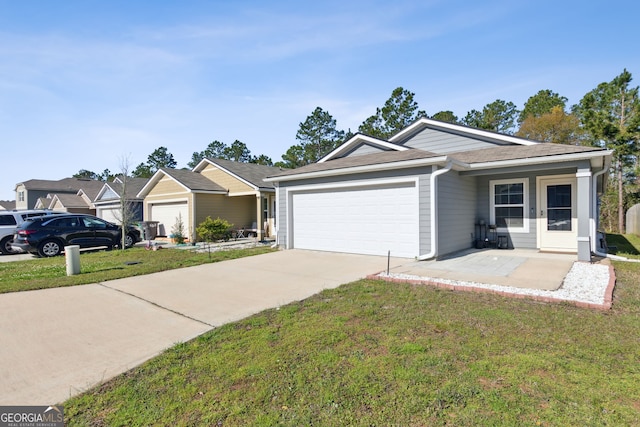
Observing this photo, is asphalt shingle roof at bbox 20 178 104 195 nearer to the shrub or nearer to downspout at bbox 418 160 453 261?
the shrub

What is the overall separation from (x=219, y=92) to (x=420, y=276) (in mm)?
9324

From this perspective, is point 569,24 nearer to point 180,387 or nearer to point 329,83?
point 329,83

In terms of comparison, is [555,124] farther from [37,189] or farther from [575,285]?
[37,189]

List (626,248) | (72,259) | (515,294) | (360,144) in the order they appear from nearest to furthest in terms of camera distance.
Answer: (515,294)
(72,259)
(626,248)
(360,144)

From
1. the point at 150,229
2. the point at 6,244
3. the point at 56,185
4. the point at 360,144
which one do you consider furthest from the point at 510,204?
the point at 56,185

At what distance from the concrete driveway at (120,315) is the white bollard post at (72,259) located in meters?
1.70

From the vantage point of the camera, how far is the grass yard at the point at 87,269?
7051 millimetres

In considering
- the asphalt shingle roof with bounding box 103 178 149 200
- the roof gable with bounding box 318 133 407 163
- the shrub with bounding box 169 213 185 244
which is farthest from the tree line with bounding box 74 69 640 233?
the asphalt shingle roof with bounding box 103 178 149 200

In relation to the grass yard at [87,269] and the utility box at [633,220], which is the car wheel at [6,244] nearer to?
the grass yard at [87,269]

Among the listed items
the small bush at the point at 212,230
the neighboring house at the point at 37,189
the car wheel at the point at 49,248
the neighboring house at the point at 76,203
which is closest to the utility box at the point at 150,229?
the small bush at the point at 212,230

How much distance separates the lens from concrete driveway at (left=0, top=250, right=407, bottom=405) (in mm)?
3170

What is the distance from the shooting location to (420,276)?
6746 millimetres

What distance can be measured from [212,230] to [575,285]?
13908 millimetres

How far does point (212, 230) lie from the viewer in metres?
15.7
